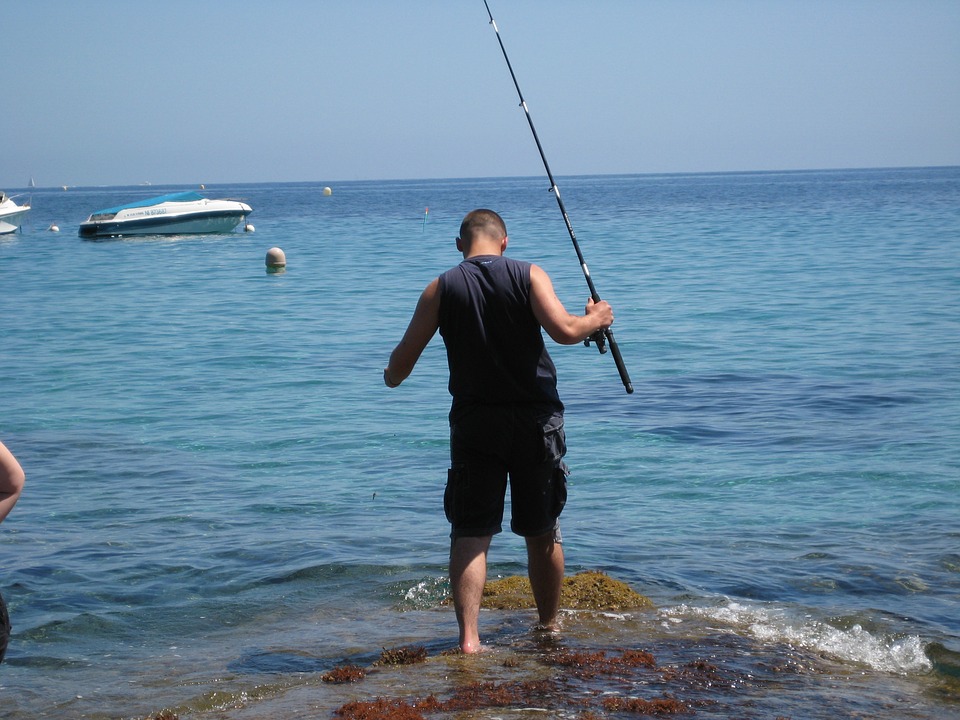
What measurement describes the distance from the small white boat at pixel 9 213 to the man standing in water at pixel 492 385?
1700 inches

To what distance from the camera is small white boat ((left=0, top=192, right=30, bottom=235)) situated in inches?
1695

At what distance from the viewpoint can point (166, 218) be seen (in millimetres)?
42031

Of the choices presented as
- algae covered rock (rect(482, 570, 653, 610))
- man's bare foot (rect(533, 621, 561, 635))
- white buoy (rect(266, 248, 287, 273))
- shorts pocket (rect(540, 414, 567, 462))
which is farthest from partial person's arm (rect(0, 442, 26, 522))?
white buoy (rect(266, 248, 287, 273))

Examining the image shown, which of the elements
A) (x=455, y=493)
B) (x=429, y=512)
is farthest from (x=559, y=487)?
(x=429, y=512)

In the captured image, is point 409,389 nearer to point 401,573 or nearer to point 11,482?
point 401,573

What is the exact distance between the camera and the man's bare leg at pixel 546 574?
448cm

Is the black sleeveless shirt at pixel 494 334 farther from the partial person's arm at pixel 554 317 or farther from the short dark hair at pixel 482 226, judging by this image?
the short dark hair at pixel 482 226

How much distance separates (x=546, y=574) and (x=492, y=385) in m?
0.91

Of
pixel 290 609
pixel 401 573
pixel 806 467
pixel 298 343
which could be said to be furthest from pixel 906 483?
pixel 298 343

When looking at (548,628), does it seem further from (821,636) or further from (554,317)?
(554,317)

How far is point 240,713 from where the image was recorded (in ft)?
12.9

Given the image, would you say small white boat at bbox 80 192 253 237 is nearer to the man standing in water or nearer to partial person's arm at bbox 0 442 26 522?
the man standing in water

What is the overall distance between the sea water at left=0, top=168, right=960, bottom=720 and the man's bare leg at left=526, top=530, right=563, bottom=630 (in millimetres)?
116

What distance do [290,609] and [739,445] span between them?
4583 mm
